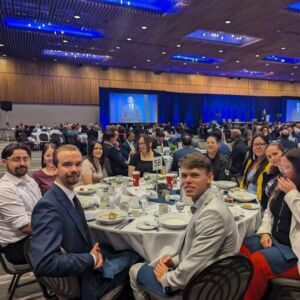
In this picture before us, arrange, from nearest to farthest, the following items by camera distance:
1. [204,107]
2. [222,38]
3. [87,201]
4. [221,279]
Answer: [221,279] → [87,201] → [222,38] → [204,107]

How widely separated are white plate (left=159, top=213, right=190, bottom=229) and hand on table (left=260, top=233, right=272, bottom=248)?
2.03 feet

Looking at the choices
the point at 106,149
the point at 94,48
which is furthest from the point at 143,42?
the point at 106,149

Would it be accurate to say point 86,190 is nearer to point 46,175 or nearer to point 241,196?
point 46,175

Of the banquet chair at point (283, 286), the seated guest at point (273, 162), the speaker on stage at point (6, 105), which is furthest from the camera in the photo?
the speaker on stage at point (6, 105)

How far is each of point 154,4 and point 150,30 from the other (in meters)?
1.86

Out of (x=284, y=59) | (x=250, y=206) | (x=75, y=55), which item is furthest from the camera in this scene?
(x=284, y=59)

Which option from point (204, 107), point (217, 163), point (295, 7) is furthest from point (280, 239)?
point (204, 107)

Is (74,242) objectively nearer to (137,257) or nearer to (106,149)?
(137,257)

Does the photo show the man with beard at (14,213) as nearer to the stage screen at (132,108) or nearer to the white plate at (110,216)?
the white plate at (110,216)

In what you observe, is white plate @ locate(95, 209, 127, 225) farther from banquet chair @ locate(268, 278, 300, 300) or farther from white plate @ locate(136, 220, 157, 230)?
banquet chair @ locate(268, 278, 300, 300)

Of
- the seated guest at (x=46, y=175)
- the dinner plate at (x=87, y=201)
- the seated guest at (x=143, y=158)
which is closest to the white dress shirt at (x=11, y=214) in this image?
the dinner plate at (x=87, y=201)

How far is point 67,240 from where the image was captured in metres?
1.63

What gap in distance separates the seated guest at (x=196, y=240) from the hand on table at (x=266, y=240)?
0.77 metres

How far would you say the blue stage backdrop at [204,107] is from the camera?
18.1 meters
